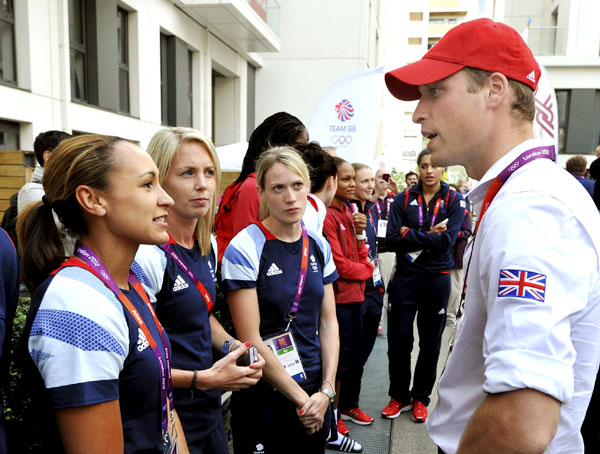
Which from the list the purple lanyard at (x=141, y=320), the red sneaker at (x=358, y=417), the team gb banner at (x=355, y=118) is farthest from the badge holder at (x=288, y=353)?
the team gb banner at (x=355, y=118)

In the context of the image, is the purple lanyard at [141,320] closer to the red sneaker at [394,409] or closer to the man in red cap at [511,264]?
the man in red cap at [511,264]

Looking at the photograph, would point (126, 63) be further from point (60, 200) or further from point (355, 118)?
point (60, 200)

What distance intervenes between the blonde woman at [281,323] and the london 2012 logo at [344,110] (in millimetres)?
5066

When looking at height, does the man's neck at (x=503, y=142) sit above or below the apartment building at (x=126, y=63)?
below

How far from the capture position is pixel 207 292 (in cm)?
214

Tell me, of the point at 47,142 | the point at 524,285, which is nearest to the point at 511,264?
the point at 524,285

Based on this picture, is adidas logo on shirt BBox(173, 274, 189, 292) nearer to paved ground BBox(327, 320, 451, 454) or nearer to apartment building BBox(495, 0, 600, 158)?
paved ground BBox(327, 320, 451, 454)

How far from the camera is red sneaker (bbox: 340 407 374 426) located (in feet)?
13.8

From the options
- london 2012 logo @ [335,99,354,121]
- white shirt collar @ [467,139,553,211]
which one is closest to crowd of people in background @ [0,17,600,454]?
white shirt collar @ [467,139,553,211]

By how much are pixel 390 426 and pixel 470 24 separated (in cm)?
372

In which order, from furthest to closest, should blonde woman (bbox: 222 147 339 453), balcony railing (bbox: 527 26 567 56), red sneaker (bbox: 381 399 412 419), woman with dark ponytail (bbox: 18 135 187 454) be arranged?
balcony railing (bbox: 527 26 567 56) → red sneaker (bbox: 381 399 412 419) → blonde woman (bbox: 222 147 339 453) → woman with dark ponytail (bbox: 18 135 187 454)

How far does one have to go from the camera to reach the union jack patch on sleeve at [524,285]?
98 centimetres

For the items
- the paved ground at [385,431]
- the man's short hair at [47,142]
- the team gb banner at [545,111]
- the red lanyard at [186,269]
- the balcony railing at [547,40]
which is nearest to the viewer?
the red lanyard at [186,269]

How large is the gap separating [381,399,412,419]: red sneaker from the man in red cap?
3.01 m
